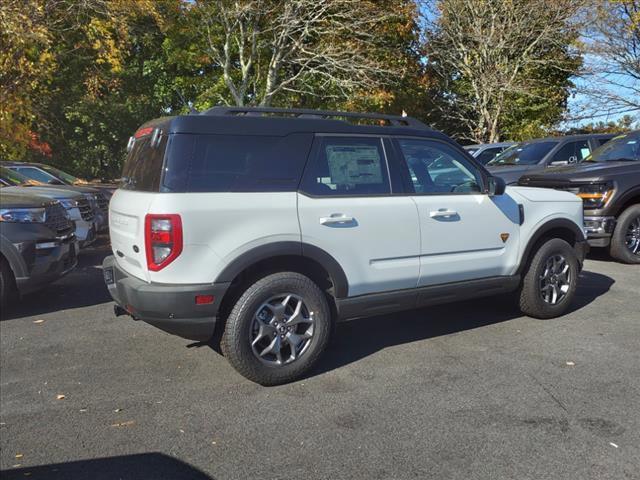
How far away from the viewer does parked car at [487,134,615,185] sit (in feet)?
34.5

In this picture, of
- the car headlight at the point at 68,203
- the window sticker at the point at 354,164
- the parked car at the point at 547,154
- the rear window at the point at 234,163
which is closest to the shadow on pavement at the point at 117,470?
the rear window at the point at 234,163

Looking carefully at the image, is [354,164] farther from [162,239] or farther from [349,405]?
[349,405]

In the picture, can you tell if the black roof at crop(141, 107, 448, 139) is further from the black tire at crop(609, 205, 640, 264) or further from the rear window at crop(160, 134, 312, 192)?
the black tire at crop(609, 205, 640, 264)

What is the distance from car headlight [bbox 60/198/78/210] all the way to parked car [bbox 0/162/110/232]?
2.07 ft

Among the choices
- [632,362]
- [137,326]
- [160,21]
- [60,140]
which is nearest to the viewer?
[632,362]

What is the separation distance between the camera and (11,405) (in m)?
3.79

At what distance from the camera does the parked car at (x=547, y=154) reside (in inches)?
414

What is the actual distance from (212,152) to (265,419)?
71.0 inches

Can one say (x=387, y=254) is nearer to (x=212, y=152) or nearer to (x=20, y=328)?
(x=212, y=152)

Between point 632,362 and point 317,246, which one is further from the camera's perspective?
point 632,362

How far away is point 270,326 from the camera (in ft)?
13.3

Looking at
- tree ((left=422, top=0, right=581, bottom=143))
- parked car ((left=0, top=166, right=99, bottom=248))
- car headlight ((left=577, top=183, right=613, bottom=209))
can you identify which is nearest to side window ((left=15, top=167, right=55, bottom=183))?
parked car ((left=0, top=166, right=99, bottom=248))

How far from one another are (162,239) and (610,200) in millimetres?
6719

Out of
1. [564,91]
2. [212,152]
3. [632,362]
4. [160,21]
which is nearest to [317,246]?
[212,152]
